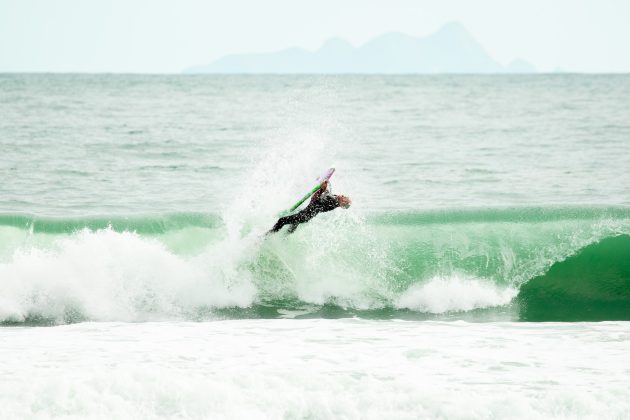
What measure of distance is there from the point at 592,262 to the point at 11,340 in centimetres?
905

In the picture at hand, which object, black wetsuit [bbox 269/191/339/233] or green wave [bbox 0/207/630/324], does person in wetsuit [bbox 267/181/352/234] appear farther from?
green wave [bbox 0/207/630/324]

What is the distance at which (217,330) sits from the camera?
10.1 metres

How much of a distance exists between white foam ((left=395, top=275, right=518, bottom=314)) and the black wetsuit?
192 centimetres

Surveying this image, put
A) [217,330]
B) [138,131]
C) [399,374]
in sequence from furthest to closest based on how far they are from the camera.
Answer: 1. [138,131]
2. [217,330]
3. [399,374]

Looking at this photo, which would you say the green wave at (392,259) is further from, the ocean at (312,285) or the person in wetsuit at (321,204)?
the person in wetsuit at (321,204)

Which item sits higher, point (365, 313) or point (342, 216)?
point (342, 216)

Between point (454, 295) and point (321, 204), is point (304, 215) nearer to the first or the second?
point (321, 204)

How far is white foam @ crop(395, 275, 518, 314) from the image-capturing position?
463 inches

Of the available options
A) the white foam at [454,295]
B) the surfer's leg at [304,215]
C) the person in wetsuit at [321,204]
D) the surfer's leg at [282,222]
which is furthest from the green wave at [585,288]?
the surfer's leg at [282,222]

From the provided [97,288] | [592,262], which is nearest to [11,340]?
[97,288]

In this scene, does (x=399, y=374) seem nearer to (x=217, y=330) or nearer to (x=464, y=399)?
(x=464, y=399)

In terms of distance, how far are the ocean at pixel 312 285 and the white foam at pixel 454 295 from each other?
0.03 metres

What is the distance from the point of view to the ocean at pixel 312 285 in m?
7.46

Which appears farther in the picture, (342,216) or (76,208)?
(76,208)
